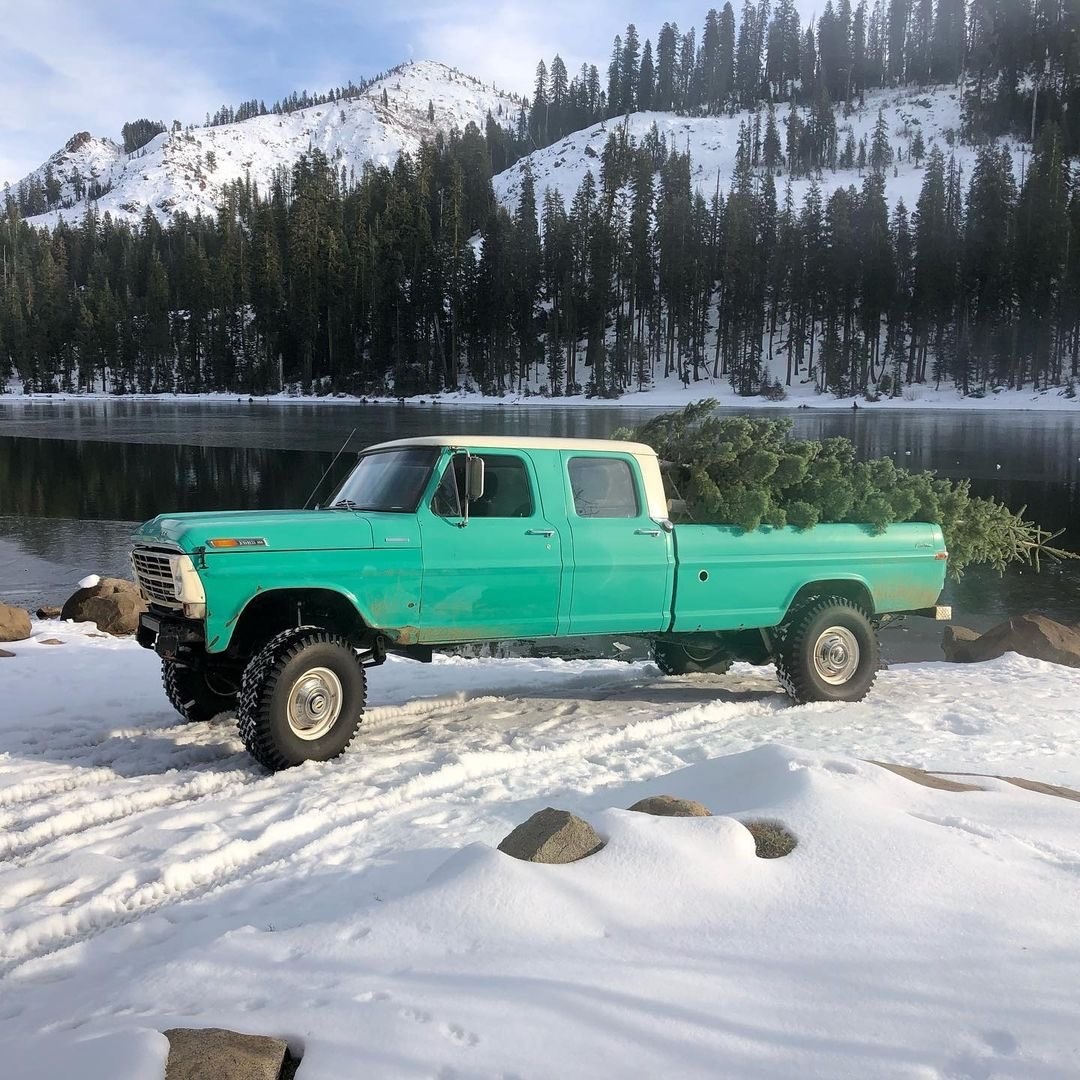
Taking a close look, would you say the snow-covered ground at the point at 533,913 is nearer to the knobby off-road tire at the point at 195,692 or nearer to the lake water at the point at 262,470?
the knobby off-road tire at the point at 195,692

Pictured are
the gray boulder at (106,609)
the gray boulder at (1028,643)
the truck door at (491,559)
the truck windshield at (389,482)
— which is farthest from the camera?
the gray boulder at (106,609)

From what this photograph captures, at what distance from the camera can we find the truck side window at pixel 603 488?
7.59m

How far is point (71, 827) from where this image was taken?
214 inches

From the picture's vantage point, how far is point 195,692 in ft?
24.9

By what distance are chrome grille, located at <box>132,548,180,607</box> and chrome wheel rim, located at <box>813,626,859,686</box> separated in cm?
555

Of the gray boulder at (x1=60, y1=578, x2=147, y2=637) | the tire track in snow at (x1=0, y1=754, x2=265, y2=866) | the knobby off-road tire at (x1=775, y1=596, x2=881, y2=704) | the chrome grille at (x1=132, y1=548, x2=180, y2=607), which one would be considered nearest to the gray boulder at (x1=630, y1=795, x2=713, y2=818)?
the tire track in snow at (x1=0, y1=754, x2=265, y2=866)

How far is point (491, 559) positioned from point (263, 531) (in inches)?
66.0

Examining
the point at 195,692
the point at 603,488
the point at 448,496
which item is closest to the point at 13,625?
the point at 195,692

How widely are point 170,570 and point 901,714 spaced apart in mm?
6212

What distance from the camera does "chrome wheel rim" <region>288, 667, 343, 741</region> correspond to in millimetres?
6438

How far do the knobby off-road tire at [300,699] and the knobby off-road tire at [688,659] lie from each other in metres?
3.90

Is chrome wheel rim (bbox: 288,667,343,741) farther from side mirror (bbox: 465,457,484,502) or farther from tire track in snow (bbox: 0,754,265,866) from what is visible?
side mirror (bbox: 465,457,484,502)

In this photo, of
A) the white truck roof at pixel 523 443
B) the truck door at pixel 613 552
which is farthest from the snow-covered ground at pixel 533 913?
the white truck roof at pixel 523 443

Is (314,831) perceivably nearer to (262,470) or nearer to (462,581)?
(462,581)
